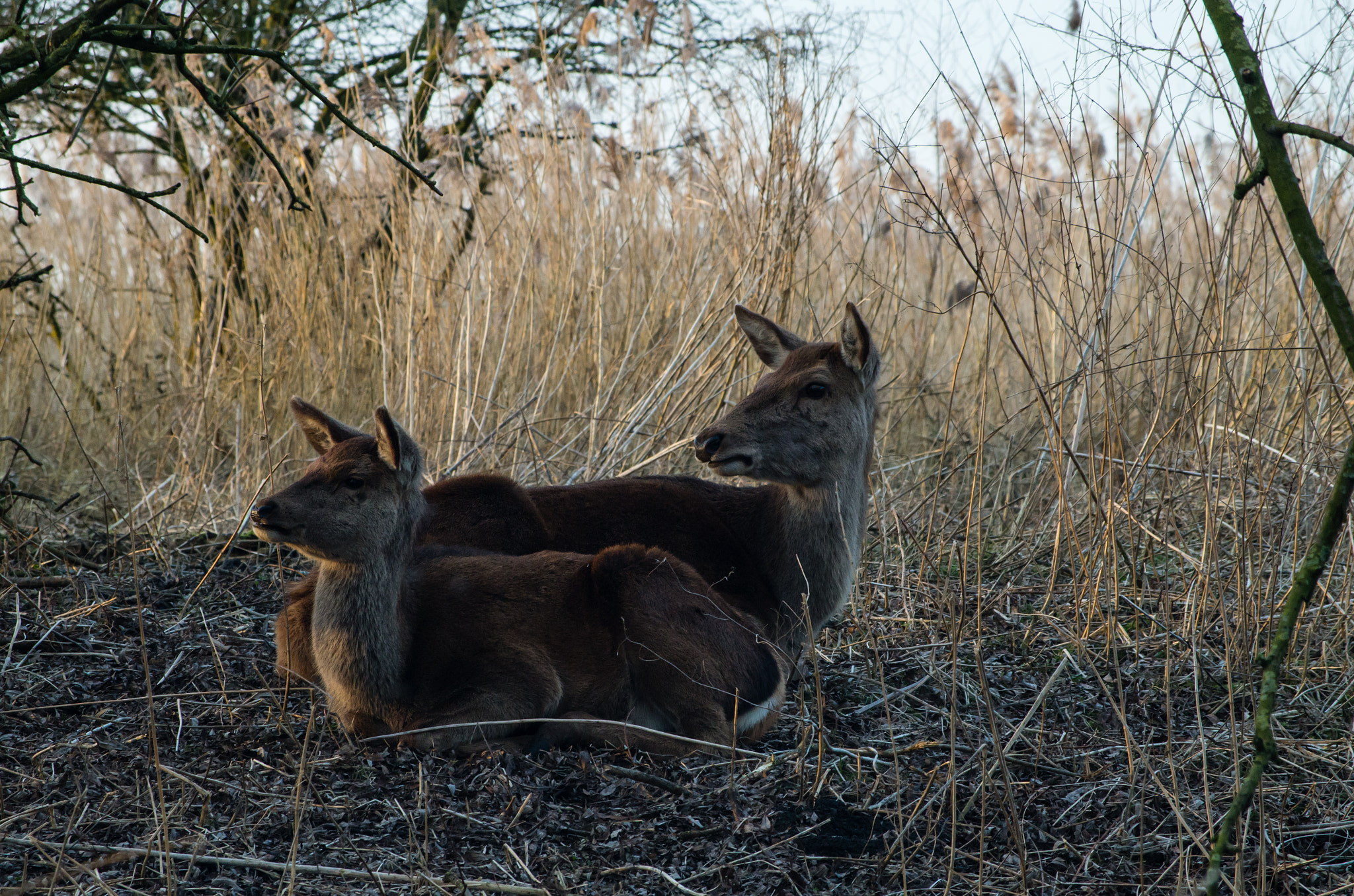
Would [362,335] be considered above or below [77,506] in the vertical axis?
above

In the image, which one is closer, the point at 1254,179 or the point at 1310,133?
the point at 1310,133

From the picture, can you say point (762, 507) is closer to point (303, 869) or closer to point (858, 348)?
point (858, 348)

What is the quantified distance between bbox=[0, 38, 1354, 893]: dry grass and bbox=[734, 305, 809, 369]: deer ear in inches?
18.6

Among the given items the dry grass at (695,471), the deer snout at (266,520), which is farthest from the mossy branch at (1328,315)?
the deer snout at (266,520)

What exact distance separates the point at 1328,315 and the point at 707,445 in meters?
2.71

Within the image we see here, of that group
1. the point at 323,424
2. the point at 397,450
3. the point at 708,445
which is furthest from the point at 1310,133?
the point at 323,424

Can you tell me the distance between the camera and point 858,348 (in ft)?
14.1

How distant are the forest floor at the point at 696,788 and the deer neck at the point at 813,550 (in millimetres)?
172

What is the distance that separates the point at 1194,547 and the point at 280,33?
6.74m

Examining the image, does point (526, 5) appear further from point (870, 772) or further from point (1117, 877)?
point (1117, 877)

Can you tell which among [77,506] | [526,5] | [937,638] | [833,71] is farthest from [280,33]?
[937,638]

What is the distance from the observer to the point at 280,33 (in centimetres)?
812

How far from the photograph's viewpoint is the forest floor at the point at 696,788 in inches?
105

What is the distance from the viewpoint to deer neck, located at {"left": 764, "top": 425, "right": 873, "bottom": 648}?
4262 millimetres
